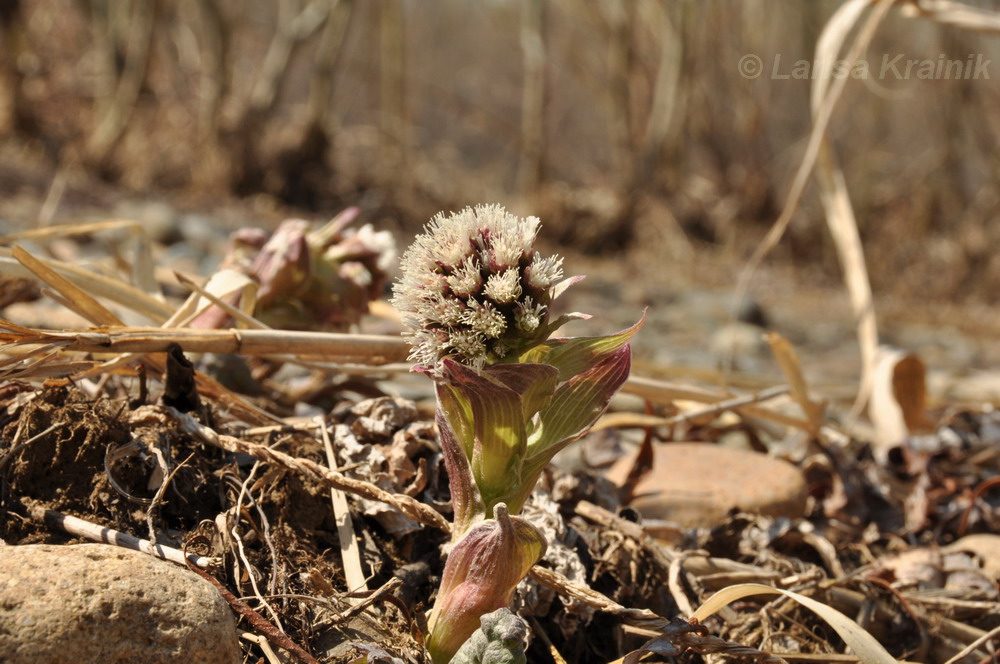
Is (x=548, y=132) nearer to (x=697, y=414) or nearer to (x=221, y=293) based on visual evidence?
(x=697, y=414)

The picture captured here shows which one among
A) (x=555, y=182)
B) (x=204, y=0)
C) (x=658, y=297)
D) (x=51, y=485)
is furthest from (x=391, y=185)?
(x=51, y=485)

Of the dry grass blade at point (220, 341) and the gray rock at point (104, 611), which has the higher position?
the dry grass blade at point (220, 341)

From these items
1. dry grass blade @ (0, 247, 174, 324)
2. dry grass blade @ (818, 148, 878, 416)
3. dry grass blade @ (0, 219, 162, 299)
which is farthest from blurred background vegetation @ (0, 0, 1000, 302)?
dry grass blade @ (818, 148, 878, 416)

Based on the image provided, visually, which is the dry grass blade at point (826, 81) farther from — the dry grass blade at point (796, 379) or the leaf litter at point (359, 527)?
the leaf litter at point (359, 527)

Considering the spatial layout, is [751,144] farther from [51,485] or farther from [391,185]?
[51,485]

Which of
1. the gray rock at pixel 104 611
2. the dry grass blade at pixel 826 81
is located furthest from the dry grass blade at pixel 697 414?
the gray rock at pixel 104 611
